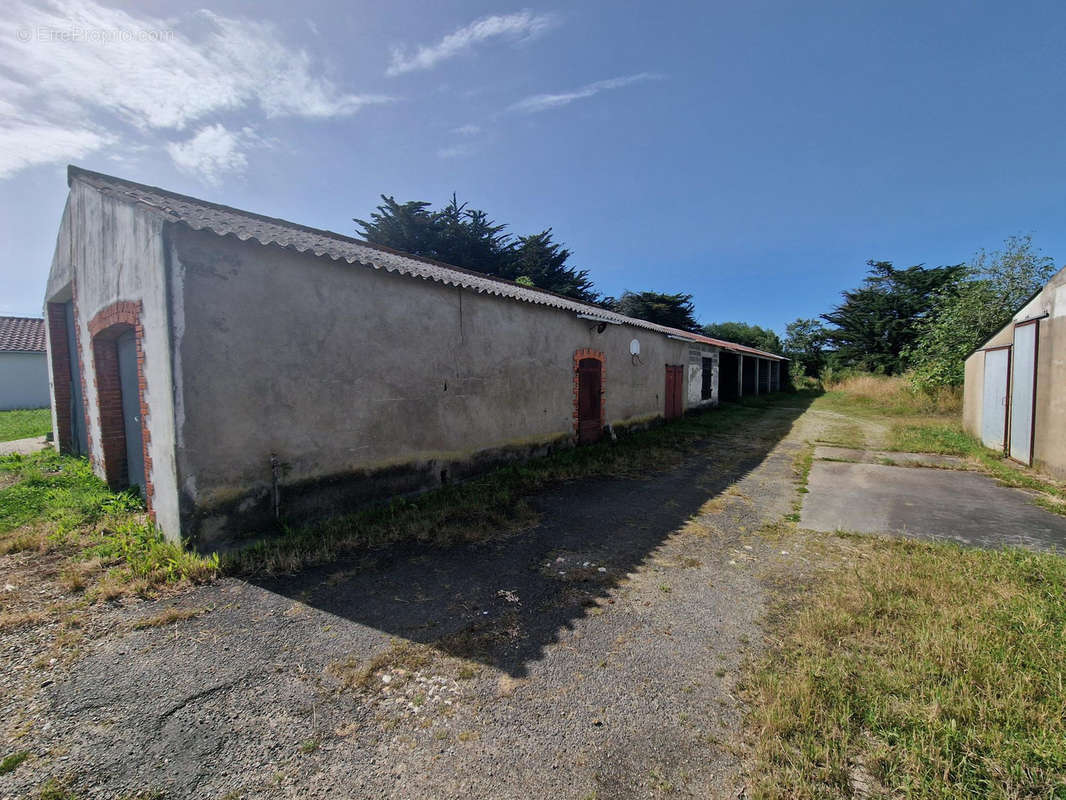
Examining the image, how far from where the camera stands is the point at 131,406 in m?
5.46

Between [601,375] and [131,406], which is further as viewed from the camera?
[601,375]

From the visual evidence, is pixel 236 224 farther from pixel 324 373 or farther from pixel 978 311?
pixel 978 311

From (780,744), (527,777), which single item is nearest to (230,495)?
(527,777)

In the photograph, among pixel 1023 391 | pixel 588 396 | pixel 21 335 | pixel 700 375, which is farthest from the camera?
pixel 21 335

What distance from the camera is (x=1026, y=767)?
5.60 feet

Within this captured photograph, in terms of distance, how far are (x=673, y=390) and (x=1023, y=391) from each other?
24.0ft

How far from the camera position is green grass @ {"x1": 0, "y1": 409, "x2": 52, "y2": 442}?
36.7ft

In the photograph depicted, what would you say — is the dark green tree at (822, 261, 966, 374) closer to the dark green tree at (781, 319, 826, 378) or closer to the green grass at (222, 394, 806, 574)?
the dark green tree at (781, 319, 826, 378)

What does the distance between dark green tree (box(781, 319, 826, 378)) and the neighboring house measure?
150 ft

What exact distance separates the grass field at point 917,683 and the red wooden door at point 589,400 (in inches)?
221

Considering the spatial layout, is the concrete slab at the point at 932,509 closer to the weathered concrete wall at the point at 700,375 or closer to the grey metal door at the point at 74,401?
the weathered concrete wall at the point at 700,375

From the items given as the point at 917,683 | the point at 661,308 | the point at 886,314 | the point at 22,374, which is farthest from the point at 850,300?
the point at 22,374

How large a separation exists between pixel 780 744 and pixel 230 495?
4509 mm

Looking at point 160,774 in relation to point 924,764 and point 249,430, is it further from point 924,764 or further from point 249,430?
point 924,764
